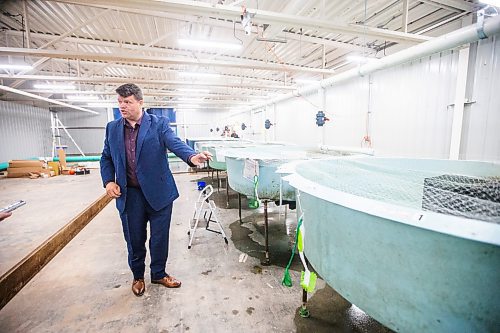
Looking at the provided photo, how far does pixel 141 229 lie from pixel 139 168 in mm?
467

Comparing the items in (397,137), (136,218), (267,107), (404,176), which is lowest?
(136,218)

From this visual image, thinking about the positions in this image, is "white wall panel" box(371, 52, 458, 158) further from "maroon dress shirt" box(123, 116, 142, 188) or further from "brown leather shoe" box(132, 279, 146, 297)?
"brown leather shoe" box(132, 279, 146, 297)

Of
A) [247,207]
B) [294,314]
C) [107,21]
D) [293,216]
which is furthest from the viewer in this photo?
[107,21]

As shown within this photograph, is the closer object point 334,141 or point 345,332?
point 345,332

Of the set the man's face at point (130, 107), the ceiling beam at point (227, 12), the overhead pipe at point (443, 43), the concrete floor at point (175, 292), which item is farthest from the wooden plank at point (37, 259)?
the overhead pipe at point (443, 43)

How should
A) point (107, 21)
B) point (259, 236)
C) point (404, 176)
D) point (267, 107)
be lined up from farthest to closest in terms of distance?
point (267, 107), point (107, 21), point (259, 236), point (404, 176)

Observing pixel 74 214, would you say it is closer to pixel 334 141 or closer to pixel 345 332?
pixel 345 332

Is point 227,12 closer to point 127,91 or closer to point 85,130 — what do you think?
point 127,91

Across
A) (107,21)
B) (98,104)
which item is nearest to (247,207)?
(107,21)

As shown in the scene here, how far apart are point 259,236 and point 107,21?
4.55 meters

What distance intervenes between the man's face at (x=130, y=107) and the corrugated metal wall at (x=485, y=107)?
3787 millimetres

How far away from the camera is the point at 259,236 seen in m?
2.68

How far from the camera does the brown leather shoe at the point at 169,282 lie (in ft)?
5.77

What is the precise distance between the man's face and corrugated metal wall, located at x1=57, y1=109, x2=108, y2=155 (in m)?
13.7
